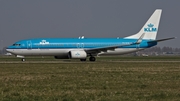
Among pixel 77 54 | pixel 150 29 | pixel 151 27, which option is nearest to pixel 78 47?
pixel 77 54

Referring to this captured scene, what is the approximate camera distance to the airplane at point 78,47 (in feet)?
180

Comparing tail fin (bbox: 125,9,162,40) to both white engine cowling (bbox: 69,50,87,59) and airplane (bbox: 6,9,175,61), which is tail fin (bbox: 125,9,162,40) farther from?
white engine cowling (bbox: 69,50,87,59)

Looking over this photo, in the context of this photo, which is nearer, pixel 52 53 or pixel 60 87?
pixel 60 87

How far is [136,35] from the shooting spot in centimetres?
6066

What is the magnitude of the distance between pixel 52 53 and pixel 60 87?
37874 mm

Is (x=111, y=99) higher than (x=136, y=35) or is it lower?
lower

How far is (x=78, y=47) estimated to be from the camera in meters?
55.7

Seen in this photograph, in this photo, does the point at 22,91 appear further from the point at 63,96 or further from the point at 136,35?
the point at 136,35

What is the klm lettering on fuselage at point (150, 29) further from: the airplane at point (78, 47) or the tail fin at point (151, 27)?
the airplane at point (78, 47)

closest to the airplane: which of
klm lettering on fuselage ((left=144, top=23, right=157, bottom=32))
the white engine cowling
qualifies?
the white engine cowling

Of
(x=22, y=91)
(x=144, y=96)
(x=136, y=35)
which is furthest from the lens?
(x=136, y=35)

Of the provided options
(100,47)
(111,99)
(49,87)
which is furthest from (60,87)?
(100,47)

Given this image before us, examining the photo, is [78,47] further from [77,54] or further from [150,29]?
[150,29]

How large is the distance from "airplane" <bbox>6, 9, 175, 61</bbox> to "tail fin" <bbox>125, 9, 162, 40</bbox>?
6.10 ft
